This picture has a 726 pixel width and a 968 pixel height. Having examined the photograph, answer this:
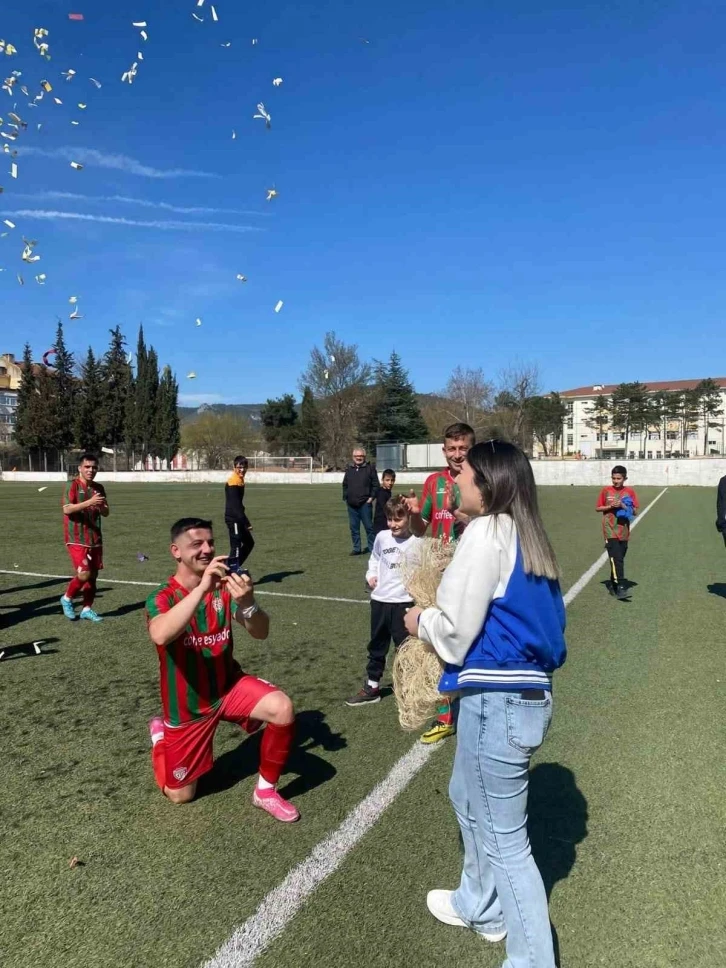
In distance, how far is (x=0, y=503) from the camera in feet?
89.8

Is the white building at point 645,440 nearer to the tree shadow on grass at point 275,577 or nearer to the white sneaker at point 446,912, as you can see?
the tree shadow on grass at point 275,577

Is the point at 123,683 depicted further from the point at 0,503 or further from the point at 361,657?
the point at 0,503

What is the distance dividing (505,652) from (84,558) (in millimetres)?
6671

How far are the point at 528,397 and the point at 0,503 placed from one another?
58.7 metres

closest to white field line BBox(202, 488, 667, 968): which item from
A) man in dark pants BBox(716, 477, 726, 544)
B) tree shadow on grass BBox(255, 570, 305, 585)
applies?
man in dark pants BBox(716, 477, 726, 544)

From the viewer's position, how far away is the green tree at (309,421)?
70.4 m

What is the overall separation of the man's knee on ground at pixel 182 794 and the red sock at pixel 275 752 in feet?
1.42

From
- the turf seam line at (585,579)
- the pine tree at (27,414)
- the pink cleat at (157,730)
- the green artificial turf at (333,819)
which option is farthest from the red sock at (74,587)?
the pine tree at (27,414)

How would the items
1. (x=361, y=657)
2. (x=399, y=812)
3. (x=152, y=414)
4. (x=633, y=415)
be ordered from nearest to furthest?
(x=399, y=812) < (x=361, y=657) < (x=152, y=414) < (x=633, y=415)

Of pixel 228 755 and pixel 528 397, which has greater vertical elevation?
→ pixel 528 397

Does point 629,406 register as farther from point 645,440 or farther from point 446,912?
point 446,912

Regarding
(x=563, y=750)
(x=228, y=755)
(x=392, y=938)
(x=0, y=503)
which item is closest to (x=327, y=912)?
(x=392, y=938)

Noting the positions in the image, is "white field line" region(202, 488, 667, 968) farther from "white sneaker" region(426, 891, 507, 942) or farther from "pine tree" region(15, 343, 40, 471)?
"pine tree" region(15, 343, 40, 471)

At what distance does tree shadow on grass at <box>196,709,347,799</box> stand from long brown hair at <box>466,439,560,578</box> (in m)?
2.31
